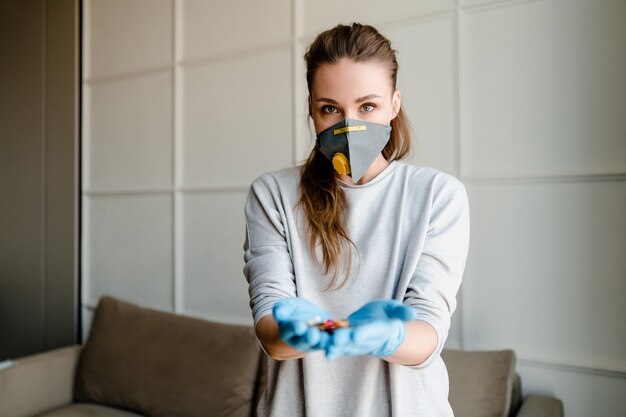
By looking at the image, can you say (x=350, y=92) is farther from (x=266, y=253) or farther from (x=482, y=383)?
(x=482, y=383)

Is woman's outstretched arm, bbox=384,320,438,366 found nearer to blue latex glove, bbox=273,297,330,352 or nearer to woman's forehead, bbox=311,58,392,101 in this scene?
blue latex glove, bbox=273,297,330,352

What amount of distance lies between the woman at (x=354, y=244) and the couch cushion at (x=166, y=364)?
2.99 ft

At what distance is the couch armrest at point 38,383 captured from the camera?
6.47 feet

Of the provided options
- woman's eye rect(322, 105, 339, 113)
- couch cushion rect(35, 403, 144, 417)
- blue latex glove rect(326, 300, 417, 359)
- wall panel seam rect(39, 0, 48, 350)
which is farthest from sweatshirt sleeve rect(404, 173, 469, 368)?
wall panel seam rect(39, 0, 48, 350)

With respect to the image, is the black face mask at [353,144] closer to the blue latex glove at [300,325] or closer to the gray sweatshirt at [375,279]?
the gray sweatshirt at [375,279]

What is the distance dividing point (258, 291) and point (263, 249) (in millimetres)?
89

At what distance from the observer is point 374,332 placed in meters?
0.62

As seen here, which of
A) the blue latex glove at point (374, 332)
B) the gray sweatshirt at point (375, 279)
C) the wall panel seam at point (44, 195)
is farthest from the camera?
the wall panel seam at point (44, 195)

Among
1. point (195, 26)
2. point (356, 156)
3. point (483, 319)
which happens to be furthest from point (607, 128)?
point (195, 26)

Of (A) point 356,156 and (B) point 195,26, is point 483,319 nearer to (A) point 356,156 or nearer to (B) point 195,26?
(A) point 356,156

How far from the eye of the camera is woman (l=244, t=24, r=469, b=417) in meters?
0.84

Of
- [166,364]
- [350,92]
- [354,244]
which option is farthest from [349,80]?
[166,364]

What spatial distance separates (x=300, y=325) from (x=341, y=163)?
39cm

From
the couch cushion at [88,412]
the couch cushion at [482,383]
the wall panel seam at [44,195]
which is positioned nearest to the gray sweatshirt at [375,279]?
the couch cushion at [482,383]
